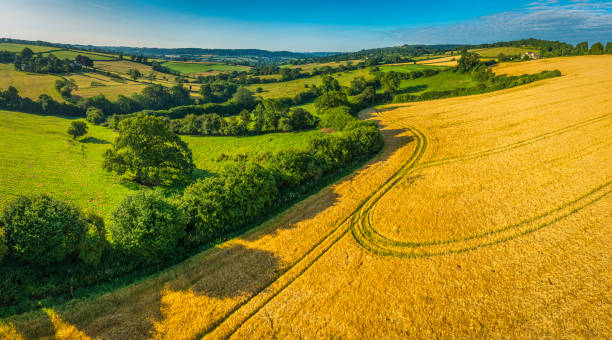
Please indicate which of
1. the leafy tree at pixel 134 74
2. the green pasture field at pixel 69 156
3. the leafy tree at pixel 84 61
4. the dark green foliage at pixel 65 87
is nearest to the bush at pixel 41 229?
the green pasture field at pixel 69 156

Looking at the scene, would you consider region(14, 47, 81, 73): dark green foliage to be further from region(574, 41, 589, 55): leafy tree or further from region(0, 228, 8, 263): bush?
region(574, 41, 589, 55): leafy tree

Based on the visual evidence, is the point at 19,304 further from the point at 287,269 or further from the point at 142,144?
the point at 142,144

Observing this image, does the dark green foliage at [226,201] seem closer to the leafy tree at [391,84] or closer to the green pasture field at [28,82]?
the leafy tree at [391,84]

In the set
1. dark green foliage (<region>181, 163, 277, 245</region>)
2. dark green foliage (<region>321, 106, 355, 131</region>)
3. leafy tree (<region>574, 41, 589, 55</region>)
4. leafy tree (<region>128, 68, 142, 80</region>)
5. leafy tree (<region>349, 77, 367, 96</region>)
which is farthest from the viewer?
leafy tree (<region>128, 68, 142, 80</region>)

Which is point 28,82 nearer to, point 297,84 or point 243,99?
point 243,99

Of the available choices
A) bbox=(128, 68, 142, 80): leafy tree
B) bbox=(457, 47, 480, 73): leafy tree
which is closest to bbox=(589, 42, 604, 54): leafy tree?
bbox=(457, 47, 480, 73): leafy tree

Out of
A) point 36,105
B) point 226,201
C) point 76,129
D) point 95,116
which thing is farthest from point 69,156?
point 36,105

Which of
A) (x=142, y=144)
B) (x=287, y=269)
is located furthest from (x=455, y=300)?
(x=142, y=144)
